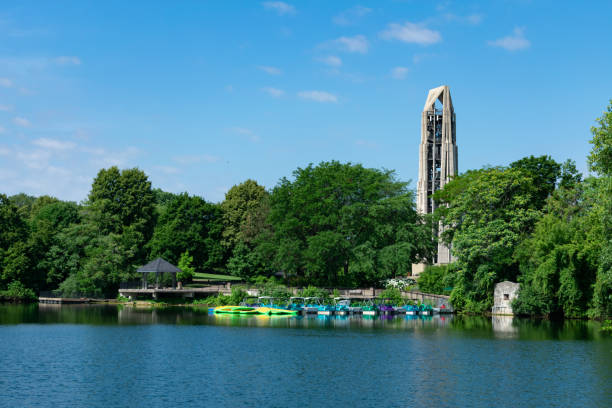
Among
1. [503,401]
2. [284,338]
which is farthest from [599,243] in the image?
[503,401]

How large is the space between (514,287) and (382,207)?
2068 cm

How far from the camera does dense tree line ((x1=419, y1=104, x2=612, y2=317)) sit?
58375 mm

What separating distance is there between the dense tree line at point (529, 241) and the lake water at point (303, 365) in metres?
4.02

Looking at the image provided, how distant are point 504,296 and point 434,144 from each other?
178 feet

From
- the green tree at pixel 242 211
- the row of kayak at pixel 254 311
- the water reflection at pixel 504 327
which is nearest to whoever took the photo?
the water reflection at pixel 504 327

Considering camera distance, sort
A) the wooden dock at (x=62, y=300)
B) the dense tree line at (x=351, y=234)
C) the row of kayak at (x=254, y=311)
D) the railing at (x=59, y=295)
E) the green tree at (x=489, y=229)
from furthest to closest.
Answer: the railing at (x=59, y=295) < the wooden dock at (x=62, y=300) < the row of kayak at (x=254, y=311) < the green tree at (x=489, y=229) < the dense tree line at (x=351, y=234)

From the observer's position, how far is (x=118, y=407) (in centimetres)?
2688

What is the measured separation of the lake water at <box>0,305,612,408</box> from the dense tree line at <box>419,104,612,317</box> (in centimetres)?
402

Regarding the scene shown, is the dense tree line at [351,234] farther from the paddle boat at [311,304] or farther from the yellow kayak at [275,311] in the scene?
the yellow kayak at [275,311]

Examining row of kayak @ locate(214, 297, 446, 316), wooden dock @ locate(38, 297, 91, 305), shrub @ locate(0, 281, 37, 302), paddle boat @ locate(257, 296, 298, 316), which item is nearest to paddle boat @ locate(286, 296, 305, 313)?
row of kayak @ locate(214, 297, 446, 316)

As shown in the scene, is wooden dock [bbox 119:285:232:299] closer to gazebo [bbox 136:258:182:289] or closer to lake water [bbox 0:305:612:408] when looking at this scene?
gazebo [bbox 136:258:182:289]

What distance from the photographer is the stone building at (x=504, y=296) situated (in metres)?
66.8

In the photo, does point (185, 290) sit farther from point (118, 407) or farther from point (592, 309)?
point (118, 407)

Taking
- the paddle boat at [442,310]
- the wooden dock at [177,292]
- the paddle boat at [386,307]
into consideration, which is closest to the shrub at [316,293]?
the paddle boat at [386,307]
